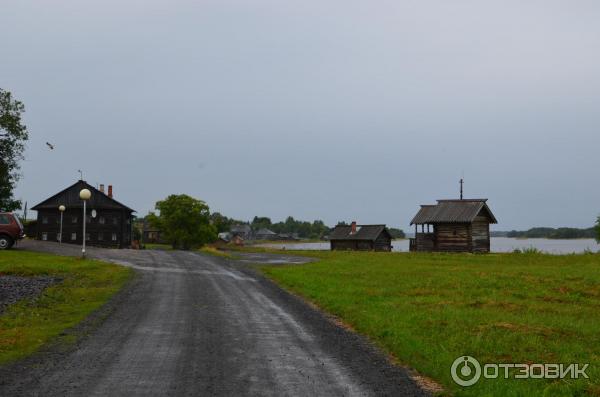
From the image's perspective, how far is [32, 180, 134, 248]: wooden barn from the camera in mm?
75312

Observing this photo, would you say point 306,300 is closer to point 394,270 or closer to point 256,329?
point 256,329

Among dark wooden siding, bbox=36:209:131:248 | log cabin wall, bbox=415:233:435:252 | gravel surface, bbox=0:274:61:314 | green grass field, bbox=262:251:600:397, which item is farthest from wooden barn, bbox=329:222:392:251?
gravel surface, bbox=0:274:61:314

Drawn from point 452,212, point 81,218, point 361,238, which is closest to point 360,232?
point 361,238

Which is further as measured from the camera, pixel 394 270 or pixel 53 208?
pixel 53 208

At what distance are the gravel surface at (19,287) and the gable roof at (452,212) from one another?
38.5 m

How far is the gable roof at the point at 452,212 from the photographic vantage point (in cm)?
5156

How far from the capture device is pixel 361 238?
75750 mm

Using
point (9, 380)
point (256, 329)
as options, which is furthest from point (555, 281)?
point (9, 380)

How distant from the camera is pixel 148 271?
25969 mm

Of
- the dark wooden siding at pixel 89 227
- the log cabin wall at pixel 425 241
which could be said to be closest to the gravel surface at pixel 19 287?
the log cabin wall at pixel 425 241

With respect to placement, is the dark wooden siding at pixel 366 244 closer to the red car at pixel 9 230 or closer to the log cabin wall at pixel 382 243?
the log cabin wall at pixel 382 243

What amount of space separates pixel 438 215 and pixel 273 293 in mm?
36999

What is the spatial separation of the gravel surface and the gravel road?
3.71m

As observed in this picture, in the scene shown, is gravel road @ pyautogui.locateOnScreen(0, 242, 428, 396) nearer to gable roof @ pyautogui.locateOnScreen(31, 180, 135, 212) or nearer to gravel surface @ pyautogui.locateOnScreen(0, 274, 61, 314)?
gravel surface @ pyautogui.locateOnScreen(0, 274, 61, 314)
